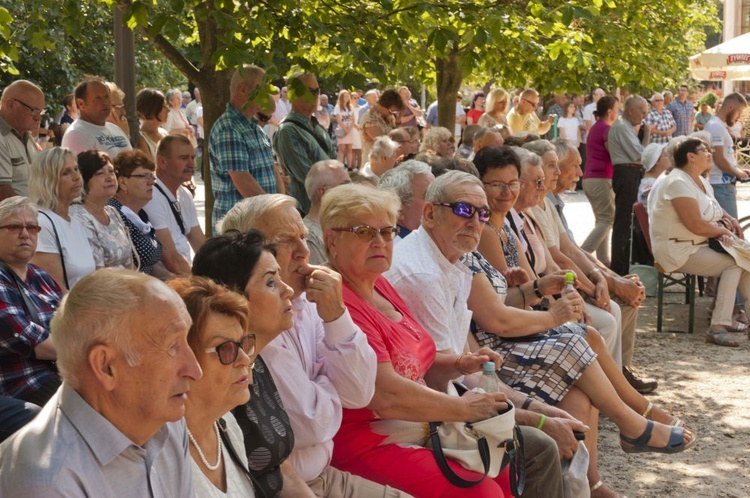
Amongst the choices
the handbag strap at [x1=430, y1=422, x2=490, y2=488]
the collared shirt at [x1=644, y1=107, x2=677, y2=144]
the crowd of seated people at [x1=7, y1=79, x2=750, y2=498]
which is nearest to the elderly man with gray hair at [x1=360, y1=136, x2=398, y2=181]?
the crowd of seated people at [x1=7, y1=79, x2=750, y2=498]

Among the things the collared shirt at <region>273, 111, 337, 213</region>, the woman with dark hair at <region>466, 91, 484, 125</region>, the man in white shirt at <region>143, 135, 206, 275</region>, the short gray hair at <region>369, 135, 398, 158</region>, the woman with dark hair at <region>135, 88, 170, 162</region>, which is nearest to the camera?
the man in white shirt at <region>143, 135, 206, 275</region>

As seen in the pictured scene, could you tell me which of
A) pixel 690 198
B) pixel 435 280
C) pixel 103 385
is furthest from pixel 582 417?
pixel 690 198

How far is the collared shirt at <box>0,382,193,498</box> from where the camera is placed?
2188mm

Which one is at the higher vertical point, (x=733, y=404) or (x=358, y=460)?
(x=358, y=460)

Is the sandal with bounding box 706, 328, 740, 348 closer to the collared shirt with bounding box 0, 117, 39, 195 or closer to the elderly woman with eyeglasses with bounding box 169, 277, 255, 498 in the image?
the collared shirt with bounding box 0, 117, 39, 195

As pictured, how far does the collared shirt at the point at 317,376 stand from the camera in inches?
133

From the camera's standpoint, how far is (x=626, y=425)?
206 inches

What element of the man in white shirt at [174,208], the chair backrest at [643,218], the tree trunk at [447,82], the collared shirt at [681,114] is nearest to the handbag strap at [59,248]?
the man in white shirt at [174,208]

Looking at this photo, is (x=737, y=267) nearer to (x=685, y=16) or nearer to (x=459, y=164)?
(x=459, y=164)

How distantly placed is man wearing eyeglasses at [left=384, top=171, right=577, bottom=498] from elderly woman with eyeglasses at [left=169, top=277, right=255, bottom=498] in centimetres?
172

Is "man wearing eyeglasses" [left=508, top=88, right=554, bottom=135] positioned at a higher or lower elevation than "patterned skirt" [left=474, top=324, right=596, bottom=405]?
higher

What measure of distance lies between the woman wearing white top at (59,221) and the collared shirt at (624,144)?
7.91 m

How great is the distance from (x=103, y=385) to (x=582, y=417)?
3310 mm

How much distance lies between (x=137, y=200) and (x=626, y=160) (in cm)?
730
